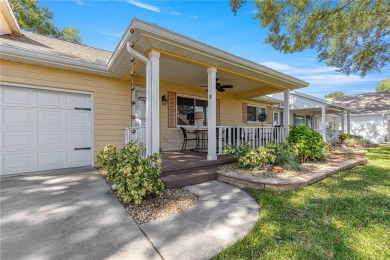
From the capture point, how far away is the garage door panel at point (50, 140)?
4.66m

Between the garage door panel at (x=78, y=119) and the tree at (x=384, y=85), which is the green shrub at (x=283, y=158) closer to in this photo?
the garage door panel at (x=78, y=119)

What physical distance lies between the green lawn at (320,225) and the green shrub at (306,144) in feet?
6.01

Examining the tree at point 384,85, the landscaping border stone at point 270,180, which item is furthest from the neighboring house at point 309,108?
the tree at point 384,85

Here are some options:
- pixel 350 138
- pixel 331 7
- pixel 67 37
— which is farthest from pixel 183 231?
pixel 67 37

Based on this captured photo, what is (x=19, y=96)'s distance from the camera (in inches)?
175

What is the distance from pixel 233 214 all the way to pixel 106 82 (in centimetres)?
509

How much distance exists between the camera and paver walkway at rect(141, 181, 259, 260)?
5.99 ft

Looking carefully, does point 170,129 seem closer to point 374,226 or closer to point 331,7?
point 374,226

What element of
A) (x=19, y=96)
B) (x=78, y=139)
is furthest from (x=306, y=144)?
(x=19, y=96)

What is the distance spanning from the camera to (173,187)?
352cm

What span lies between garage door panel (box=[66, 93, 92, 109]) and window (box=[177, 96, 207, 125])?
116 inches

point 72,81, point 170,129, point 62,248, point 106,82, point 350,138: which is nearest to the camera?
point 62,248

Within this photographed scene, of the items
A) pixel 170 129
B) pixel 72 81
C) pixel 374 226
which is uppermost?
pixel 72 81

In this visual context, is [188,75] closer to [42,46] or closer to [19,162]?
[42,46]
